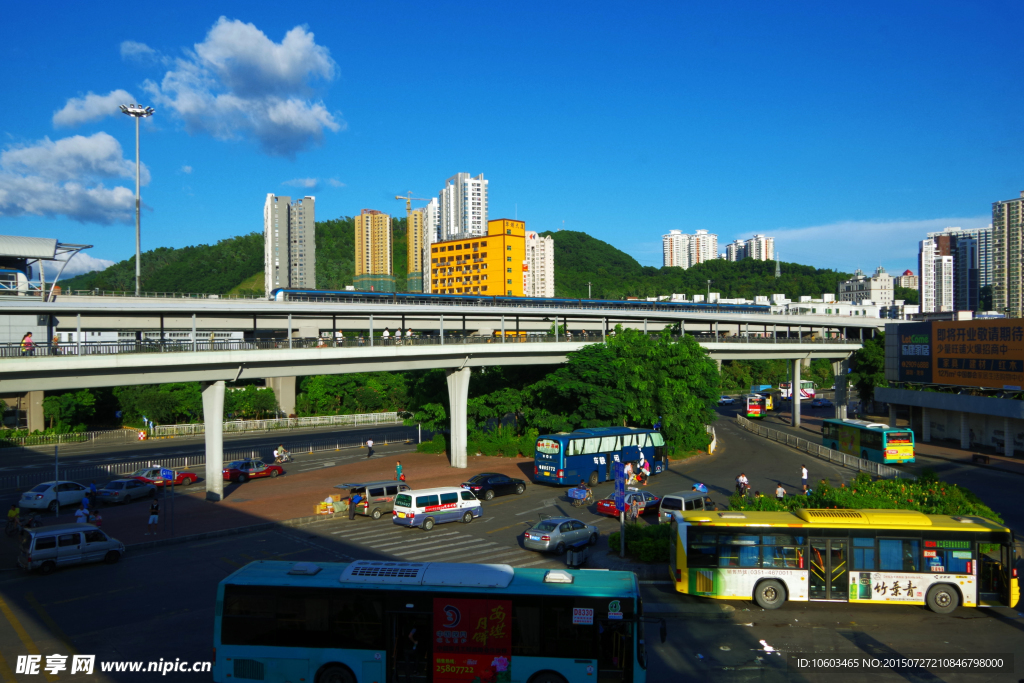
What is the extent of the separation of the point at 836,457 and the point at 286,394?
52658 mm

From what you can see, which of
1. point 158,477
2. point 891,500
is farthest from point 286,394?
point 891,500

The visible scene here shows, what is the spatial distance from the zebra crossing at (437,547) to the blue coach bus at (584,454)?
28.1 ft

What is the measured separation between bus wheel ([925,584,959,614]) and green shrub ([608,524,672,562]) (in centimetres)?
604

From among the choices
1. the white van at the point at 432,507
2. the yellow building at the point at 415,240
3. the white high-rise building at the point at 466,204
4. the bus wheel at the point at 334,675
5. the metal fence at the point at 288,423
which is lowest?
the metal fence at the point at 288,423

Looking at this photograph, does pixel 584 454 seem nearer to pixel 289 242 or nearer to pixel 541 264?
pixel 289 242

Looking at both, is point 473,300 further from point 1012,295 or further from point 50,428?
point 1012,295

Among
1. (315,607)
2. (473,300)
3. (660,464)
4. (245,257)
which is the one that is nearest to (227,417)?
(473,300)

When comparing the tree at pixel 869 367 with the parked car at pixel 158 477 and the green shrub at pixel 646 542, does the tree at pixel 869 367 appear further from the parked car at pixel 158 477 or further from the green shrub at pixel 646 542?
the parked car at pixel 158 477

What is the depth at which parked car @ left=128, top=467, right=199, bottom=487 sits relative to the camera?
107 ft

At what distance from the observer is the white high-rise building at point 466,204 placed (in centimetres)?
15988

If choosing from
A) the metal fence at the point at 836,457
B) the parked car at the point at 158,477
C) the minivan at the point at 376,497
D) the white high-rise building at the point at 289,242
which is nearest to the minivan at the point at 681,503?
the metal fence at the point at 836,457

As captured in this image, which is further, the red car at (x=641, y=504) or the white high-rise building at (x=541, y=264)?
the white high-rise building at (x=541, y=264)

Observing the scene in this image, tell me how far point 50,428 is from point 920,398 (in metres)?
69.3

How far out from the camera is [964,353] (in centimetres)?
4466
